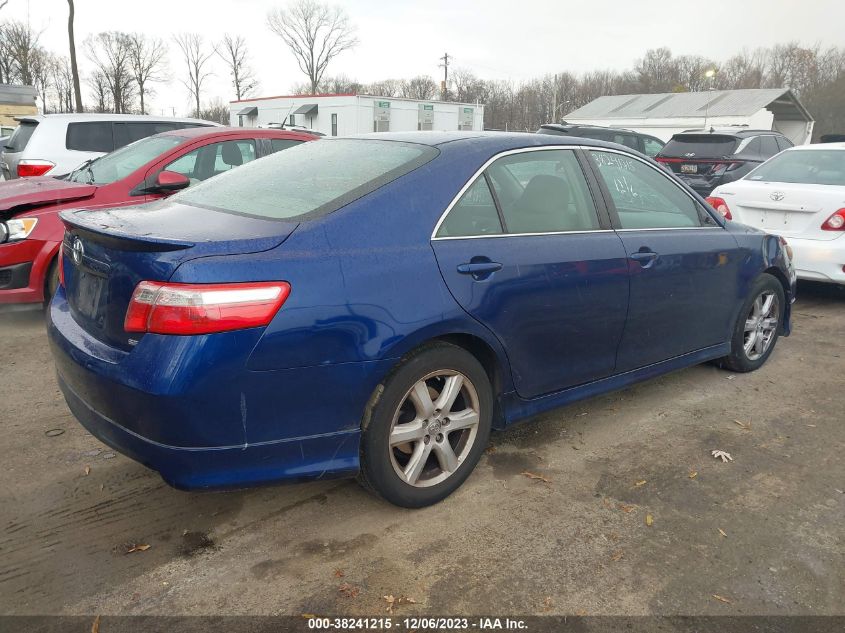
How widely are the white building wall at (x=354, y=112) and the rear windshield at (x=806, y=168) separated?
33838mm

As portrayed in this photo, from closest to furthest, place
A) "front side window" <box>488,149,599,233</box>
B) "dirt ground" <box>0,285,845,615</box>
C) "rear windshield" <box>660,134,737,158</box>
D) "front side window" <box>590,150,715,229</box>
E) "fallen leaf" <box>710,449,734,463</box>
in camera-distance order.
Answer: "dirt ground" <box>0,285,845,615</box> → "front side window" <box>488,149,599,233</box> → "fallen leaf" <box>710,449,734,463</box> → "front side window" <box>590,150,715,229</box> → "rear windshield" <box>660,134,737,158</box>

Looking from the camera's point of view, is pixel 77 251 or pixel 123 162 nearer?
pixel 77 251

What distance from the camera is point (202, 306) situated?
220 centimetres

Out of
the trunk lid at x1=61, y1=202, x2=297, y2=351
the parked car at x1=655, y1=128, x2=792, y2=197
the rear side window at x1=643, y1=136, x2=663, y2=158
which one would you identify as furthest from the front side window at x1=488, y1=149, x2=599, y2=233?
the rear side window at x1=643, y1=136, x2=663, y2=158

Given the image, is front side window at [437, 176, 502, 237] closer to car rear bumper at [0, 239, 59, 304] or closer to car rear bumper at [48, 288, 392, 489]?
car rear bumper at [48, 288, 392, 489]

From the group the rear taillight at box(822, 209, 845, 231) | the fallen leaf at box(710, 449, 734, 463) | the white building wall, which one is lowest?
the fallen leaf at box(710, 449, 734, 463)

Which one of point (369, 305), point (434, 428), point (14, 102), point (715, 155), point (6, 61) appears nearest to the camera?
point (369, 305)

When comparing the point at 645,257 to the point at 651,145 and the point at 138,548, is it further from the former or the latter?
the point at 651,145

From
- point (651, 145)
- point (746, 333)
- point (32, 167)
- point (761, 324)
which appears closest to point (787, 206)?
point (761, 324)

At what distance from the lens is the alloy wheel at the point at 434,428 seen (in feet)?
8.97

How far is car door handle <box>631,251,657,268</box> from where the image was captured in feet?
11.6

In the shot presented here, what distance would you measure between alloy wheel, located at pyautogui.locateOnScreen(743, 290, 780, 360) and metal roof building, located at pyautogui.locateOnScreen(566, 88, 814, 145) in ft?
110

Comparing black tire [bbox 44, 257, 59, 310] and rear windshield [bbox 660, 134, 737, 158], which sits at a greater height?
rear windshield [bbox 660, 134, 737, 158]

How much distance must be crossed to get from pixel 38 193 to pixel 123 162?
37.6 inches
